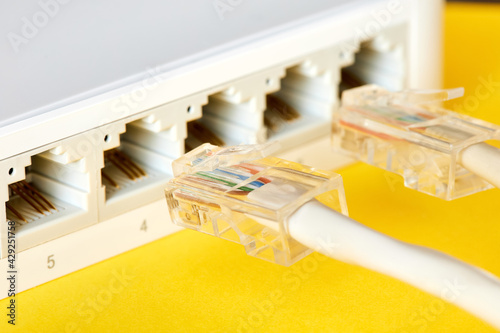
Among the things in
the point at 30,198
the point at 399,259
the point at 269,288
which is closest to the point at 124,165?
the point at 30,198

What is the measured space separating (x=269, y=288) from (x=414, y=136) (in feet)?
0.62

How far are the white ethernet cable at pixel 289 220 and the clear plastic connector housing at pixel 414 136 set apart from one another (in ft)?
0.39

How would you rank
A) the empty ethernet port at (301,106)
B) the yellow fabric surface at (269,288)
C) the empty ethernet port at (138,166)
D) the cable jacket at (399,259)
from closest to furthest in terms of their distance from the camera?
the cable jacket at (399,259) < the yellow fabric surface at (269,288) < the empty ethernet port at (138,166) < the empty ethernet port at (301,106)

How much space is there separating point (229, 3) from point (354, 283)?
0.32 meters

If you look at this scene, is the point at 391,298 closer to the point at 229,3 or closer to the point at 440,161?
the point at 440,161

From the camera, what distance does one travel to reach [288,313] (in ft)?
2.31

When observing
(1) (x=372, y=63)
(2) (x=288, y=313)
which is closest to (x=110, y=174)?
(2) (x=288, y=313)

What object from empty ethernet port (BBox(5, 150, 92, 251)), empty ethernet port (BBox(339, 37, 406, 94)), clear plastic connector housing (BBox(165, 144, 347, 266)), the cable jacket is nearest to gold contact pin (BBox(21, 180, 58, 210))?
empty ethernet port (BBox(5, 150, 92, 251))

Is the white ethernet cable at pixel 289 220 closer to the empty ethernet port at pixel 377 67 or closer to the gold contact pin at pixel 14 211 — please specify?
the gold contact pin at pixel 14 211

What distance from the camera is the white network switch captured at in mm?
734

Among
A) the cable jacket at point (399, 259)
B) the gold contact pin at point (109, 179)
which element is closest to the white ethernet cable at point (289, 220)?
the cable jacket at point (399, 259)

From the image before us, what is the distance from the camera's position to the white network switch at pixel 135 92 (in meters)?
0.73

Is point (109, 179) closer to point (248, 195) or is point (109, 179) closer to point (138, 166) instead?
point (138, 166)

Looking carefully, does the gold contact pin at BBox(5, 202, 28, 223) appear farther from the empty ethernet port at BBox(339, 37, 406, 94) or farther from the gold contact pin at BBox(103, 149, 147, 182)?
the empty ethernet port at BBox(339, 37, 406, 94)
